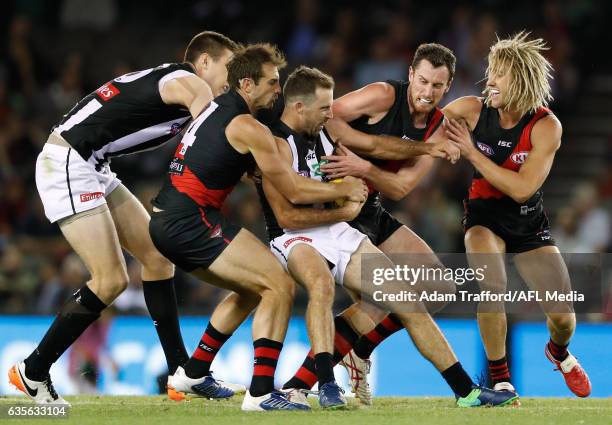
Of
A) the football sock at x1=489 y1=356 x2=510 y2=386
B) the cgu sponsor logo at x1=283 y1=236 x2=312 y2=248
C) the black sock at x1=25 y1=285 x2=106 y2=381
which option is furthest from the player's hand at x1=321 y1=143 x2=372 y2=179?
the black sock at x1=25 y1=285 x2=106 y2=381

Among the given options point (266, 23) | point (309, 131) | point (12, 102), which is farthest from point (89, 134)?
point (266, 23)

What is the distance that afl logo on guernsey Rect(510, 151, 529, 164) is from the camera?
855 centimetres

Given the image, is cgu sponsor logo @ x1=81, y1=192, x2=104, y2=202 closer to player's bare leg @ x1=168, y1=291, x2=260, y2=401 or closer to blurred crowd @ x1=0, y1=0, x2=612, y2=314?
player's bare leg @ x1=168, y1=291, x2=260, y2=401

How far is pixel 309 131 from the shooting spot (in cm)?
803

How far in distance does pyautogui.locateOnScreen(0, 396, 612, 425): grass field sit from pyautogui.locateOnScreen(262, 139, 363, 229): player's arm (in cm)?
122

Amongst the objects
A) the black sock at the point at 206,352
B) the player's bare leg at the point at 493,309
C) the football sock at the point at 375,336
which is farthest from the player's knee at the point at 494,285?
the black sock at the point at 206,352

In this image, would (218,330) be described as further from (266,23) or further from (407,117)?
(266,23)

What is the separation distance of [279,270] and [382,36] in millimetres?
9685

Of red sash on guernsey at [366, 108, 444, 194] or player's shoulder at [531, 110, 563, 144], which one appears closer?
player's shoulder at [531, 110, 563, 144]

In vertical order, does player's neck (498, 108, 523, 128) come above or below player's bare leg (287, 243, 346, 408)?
above

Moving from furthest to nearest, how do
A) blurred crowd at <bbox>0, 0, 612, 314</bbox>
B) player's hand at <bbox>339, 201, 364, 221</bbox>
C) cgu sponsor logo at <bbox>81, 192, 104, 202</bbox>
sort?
blurred crowd at <bbox>0, 0, 612, 314</bbox>, cgu sponsor logo at <bbox>81, 192, 104, 202</bbox>, player's hand at <bbox>339, 201, 364, 221</bbox>

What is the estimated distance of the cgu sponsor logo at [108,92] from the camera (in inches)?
332

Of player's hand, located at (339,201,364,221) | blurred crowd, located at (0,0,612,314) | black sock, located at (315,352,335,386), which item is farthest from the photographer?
blurred crowd, located at (0,0,612,314)

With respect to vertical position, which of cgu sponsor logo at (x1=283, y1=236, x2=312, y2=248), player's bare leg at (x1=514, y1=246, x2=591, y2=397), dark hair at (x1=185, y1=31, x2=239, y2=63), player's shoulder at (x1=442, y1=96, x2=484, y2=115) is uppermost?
dark hair at (x1=185, y1=31, x2=239, y2=63)
